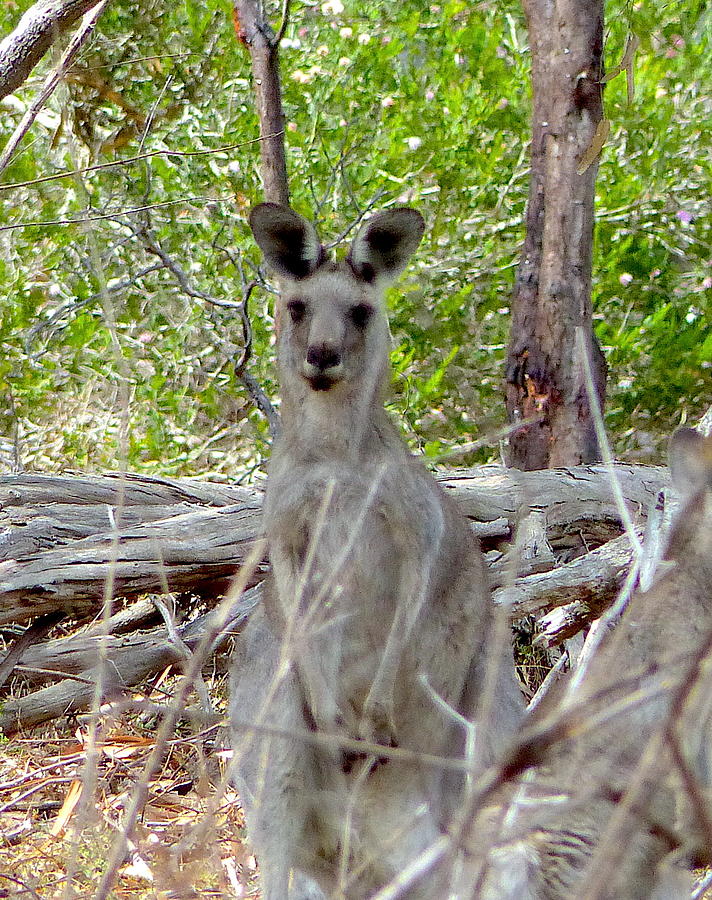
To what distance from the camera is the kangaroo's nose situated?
3715mm

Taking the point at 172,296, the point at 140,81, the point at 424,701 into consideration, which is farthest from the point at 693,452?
the point at 140,81

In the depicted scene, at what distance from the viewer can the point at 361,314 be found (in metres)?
3.94

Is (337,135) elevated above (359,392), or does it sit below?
above

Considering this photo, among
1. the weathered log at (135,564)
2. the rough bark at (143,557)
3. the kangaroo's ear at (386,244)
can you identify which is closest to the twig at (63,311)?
the rough bark at (143,557)

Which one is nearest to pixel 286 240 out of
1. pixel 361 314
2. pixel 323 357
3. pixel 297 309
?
pixel 297 309

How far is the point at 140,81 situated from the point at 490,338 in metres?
3.24

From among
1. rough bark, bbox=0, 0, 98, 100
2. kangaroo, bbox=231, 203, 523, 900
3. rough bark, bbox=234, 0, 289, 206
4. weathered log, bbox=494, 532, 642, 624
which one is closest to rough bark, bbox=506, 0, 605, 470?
weathered log, bbox=494, 532, 642, 624

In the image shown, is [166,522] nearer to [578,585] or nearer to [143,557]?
[143,557]

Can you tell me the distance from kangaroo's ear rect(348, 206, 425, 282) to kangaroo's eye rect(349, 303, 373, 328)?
16 cm

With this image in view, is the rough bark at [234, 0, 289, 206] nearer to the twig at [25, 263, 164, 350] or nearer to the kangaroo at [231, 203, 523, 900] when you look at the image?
the twig at [25, 263, 164, 350]

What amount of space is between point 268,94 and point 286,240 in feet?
6.84

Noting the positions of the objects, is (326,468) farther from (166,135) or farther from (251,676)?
(166,135)

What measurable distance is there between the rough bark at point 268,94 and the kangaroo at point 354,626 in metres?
2.16

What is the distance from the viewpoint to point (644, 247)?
315 inches
